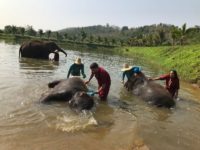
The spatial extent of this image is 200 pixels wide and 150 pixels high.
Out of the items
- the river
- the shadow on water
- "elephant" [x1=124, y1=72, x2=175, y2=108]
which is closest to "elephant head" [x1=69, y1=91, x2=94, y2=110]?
the river

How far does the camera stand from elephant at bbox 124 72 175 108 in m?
11.8

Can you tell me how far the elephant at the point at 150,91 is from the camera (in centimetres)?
1182

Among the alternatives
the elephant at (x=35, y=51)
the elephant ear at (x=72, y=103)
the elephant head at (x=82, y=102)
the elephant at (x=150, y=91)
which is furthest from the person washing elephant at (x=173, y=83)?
the elephant at (x=35, y=51)

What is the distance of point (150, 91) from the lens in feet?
41.2

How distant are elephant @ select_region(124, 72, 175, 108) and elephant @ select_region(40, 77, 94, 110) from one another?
2.58m

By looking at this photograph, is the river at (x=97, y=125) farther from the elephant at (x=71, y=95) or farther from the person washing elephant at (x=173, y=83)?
the person washing elephant at (x=173, y=83)

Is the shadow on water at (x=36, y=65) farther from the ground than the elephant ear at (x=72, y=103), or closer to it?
closer to it

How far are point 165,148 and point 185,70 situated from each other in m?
16.2

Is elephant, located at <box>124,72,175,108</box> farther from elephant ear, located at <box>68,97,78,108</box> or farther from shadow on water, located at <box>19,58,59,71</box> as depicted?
shadow on water, located at <box>19,58,59,71</box>

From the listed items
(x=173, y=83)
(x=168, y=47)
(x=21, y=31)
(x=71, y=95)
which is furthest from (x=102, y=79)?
(x=21, y=31)

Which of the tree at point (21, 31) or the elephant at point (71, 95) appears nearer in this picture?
the elephant at point (71, 95)

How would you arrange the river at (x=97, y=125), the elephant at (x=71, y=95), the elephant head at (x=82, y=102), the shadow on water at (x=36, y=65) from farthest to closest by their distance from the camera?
the shadow on water at (x=36, y=65) < the elephant at (x=71, y=95) < the elephant head at (x=82, y=102) < the river at (x=97, y=125)

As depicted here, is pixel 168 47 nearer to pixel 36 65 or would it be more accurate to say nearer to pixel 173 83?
pixel 36 65

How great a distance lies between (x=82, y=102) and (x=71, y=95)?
110 centimetres
